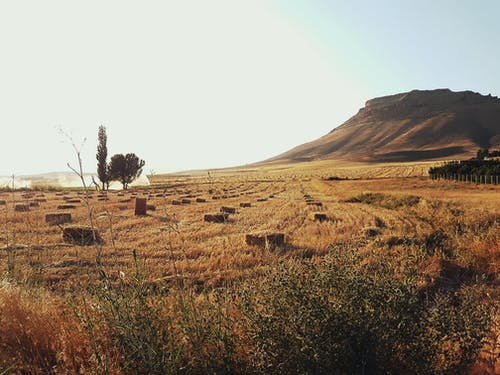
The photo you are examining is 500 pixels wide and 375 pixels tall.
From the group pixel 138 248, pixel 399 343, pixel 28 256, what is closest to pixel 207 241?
pixel 138 248

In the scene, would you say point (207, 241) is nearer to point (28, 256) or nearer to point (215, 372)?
point (28, 256)

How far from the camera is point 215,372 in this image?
11.6 feet

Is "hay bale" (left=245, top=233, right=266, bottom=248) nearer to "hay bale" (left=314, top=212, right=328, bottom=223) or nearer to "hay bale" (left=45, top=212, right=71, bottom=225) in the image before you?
"hay bale" (left=314, top=212, right=328, bottom=223)

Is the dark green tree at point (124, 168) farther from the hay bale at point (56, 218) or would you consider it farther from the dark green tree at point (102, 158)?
the hay bale at point (56, 218)

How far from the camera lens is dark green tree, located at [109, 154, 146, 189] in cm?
5941

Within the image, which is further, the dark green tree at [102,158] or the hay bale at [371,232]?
the dark green tree at [102,158]

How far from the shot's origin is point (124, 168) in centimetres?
6034

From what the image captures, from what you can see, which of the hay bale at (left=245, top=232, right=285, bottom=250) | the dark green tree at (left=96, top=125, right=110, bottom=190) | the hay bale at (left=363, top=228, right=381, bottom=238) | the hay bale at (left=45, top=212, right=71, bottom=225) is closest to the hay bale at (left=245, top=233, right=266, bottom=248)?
the hay bale at (left=245, top=232, right=285, bottom=250)

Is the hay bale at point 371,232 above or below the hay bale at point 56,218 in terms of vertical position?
below

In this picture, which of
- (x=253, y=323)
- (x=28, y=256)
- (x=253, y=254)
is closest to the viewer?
(x=253, y=323)

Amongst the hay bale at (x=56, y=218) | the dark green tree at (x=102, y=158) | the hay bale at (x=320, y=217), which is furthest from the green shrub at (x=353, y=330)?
the dark green tree at (x=102, y=158)

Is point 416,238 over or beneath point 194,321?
beneath

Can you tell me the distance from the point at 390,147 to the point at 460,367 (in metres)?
202

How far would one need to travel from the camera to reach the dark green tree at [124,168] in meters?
59.4
